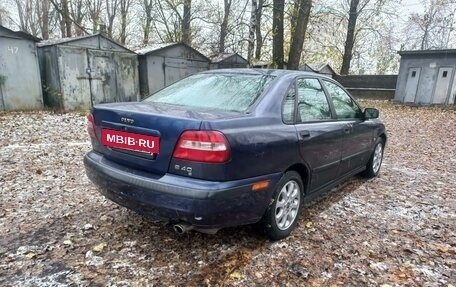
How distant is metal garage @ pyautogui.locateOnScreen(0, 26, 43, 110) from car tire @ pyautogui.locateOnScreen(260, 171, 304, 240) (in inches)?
400

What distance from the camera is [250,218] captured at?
8.26ft

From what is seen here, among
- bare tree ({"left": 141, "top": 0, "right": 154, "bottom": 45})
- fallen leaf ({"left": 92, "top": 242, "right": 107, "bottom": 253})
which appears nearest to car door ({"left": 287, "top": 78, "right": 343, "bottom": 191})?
fallen leaf ({"left": 92, "top": 242, "right": 107, "bottom": 253})

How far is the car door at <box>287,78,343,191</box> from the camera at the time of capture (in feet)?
9.71

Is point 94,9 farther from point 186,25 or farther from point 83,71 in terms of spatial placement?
point 83,71

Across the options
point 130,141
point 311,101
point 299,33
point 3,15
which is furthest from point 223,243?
point 3,15

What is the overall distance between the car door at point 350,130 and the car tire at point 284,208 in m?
0.96

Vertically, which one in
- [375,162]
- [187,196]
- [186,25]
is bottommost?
[375,162]

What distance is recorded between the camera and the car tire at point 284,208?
2723 mm

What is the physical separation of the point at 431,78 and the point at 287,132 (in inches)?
639

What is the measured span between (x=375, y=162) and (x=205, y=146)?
3.65m

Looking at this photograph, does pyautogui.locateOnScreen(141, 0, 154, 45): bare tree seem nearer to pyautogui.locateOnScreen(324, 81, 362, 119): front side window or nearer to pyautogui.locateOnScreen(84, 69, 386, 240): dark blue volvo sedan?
pyautogui.locateOnScreen(324, 81, 362, 119): front side window

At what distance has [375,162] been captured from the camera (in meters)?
4.93

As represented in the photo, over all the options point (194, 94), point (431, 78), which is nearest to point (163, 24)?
point (431, 78)

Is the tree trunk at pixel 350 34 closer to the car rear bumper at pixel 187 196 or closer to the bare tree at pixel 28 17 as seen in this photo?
the car rear bumper at pixel 187 196
